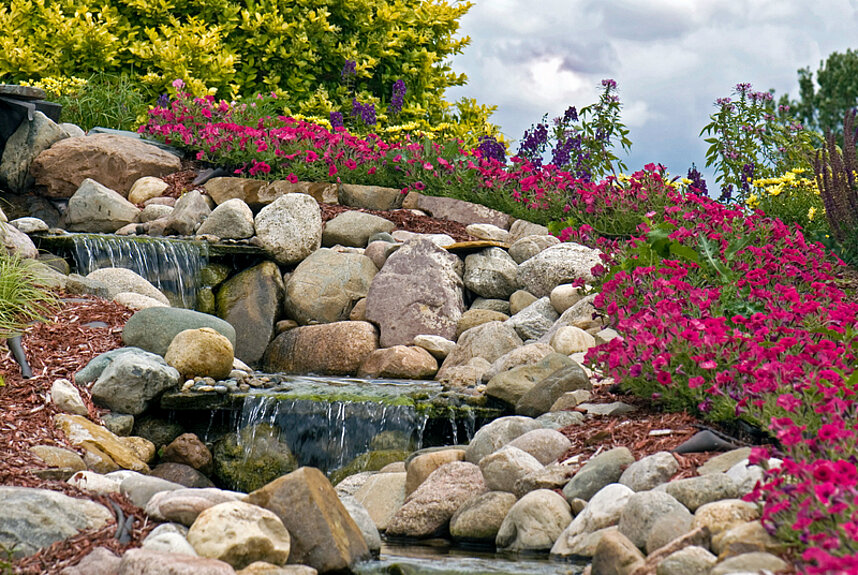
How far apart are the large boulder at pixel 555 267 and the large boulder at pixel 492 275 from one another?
0.49 feet

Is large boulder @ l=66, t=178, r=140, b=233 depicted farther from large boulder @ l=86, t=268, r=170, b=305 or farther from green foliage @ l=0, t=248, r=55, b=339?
green foliage @ l=0, t=248, r=55, b=339

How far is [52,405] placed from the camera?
5816 millimetres

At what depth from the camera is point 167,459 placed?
6.23 m

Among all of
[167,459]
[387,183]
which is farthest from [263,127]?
[167,459]

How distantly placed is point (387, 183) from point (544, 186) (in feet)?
6.66

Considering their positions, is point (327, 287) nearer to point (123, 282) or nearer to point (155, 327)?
point (123, 282)

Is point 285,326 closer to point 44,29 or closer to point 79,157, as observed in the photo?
point 79,157

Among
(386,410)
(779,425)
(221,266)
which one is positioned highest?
(221,266)

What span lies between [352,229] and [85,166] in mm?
3802

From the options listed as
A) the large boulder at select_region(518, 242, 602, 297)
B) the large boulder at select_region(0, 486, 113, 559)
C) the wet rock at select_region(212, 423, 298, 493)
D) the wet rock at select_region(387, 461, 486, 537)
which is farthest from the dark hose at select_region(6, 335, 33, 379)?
the large boulder at select_region(518, 242, 602, 297)

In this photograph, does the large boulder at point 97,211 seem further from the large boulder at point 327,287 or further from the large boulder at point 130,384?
the large boulder at point 130,384

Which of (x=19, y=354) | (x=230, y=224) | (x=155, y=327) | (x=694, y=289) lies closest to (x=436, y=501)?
(x=694, y=289)

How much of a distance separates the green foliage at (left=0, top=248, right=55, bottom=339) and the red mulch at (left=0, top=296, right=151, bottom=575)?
0.39 feet

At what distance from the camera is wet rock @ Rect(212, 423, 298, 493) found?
6.18m
